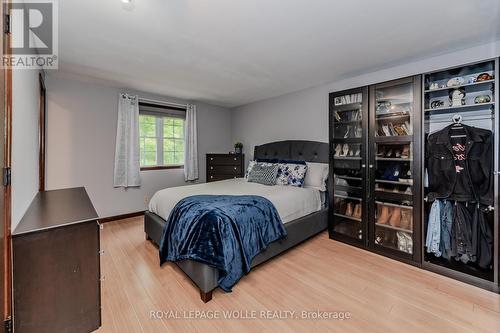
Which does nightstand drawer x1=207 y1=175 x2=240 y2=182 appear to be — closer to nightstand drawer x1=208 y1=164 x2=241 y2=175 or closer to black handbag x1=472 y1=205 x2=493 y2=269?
nightstand drawer x1=208 y1=164 x2=241 y2=175

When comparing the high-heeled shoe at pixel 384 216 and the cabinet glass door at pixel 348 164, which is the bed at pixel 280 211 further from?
the high-heeled shoe at pixel 384 216

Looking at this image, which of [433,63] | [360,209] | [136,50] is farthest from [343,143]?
[136,50]

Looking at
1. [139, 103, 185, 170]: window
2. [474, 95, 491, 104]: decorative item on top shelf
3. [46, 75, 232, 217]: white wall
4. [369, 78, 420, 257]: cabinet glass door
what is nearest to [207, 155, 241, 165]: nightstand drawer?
[139, 103, 185, 170]: window

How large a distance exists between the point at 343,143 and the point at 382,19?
1512 millimetres

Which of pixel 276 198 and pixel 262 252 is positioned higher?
pixel 276 198

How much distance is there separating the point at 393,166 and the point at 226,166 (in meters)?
2.97

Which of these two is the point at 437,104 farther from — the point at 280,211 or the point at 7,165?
the point at 7,165

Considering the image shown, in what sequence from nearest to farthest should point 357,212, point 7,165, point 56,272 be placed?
point 7,165, point 56,272, point 357,212

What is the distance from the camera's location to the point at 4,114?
3.44 feet

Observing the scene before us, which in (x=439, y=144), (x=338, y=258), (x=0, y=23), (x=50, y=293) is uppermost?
(x=0, y=23)

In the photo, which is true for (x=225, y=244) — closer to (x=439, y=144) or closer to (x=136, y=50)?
(x=136, y=50)

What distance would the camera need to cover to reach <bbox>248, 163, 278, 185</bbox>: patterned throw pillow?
3.37 m

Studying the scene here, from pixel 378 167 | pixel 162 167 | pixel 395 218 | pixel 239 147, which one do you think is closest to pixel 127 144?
pixel 162 167

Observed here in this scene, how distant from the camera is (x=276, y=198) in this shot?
8.47 feet
